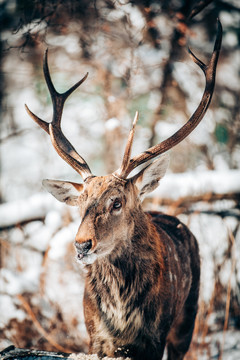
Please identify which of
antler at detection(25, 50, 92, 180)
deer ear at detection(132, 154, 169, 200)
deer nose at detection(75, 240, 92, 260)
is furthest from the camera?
antler at detection(25, 50, 92, 180)

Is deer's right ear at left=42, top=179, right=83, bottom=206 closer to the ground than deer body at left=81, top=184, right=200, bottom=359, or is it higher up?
higher up

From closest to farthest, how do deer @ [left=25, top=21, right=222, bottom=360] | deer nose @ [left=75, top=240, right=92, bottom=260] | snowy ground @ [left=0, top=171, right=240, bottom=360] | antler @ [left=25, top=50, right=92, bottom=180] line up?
deer nose @ [left=75, top=240, right=92, bottom=260]
deer @ [left=25, top=21, right=222, bottom=360]
antler @ [left=25, top=50, right=92, bottom=180]
snowy ground @ [left=0, top=171, right=240, bottom=360]

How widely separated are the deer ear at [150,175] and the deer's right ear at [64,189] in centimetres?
43

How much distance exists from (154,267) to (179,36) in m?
4.20

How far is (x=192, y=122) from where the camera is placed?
2676 millimetres

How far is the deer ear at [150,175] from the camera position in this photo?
257cm

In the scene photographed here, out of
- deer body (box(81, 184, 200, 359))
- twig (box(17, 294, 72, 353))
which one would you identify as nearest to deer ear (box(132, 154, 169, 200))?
deer body (box(81, 184, 200, 359))

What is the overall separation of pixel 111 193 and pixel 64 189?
535 mm

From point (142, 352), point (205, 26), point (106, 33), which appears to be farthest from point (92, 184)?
point (205, 26)

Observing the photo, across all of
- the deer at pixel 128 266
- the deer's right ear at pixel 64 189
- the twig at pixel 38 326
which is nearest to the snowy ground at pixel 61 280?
the twig at pixel 38 326

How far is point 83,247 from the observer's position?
2.12m

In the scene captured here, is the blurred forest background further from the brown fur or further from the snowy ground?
the brown fur

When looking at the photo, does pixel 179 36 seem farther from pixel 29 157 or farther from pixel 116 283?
pixel 116 283

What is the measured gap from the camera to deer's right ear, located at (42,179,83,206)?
2.74 metres
